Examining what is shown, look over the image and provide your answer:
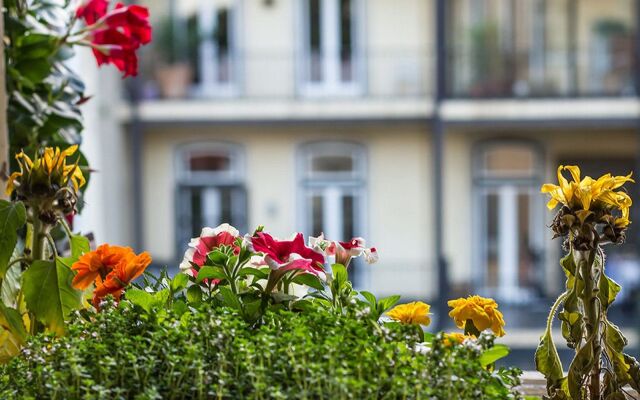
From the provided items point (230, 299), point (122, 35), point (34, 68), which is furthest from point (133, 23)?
point (230, 299)

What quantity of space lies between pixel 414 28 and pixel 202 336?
29.0 ft

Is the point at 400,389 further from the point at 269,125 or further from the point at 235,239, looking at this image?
the point at 269,125

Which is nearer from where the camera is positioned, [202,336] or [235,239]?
[202,336]

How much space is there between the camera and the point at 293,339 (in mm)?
755

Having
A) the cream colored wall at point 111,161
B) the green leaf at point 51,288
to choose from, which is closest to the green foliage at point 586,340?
the green leaf at point 51,288

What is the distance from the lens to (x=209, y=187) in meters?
9.45

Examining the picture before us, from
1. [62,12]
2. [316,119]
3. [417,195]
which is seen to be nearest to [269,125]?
[316,119]

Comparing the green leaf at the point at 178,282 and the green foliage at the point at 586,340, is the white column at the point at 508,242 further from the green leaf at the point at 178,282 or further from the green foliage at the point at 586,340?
the green leaf at the point at 178,282

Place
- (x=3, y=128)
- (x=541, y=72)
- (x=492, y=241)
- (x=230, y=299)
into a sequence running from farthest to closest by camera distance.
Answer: (x=492, y=241)
(x=541, y=72)
(x=3, y=128)
(x=230, y=299)

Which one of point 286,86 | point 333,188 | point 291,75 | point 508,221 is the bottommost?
point 508,221

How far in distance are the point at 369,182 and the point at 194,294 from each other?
861 cm

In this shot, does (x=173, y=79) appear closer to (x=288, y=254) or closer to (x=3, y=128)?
(x=3, y=128)

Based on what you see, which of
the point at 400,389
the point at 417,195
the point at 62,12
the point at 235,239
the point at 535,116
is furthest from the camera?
the point at 417,195

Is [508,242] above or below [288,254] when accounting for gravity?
below
